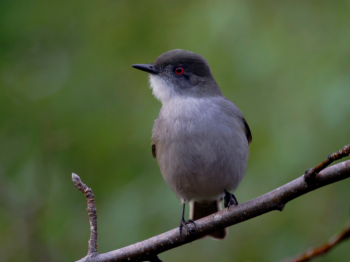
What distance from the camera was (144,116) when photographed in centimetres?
520

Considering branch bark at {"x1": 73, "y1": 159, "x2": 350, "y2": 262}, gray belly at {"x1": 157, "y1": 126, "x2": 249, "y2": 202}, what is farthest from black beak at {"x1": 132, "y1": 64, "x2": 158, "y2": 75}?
branch bark at {"x1": 73, "y1": 159, "x2": 350, "y2": 262}

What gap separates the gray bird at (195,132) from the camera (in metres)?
4.48

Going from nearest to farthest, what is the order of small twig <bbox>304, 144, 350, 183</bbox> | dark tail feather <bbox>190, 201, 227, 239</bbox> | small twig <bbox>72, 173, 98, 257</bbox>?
small twig <bbox>304, 144, 350, 183</bbox> < small twig <bbox>72, 173, 98, 257</bbox> < dark tail feather <bbox>190, 201, 227, 239</bbox>

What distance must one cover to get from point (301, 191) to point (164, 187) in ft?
6.70

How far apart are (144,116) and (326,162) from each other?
285cm

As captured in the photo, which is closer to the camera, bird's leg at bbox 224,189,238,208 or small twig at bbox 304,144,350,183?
small twig at bbox 304,144,350,183

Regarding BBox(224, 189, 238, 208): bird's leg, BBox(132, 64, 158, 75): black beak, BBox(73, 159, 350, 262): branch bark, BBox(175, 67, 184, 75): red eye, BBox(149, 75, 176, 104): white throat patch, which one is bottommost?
BBox(224, 189, 238, 208): bird's leg

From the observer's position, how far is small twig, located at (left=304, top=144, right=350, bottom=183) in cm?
262

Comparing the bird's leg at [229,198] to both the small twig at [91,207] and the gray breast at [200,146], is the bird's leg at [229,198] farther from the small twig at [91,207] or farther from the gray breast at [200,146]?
the small twig at [91,207]

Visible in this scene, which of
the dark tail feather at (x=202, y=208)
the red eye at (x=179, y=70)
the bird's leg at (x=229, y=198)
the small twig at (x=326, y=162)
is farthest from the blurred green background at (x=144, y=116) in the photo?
the small twig at (x=326, y=162)

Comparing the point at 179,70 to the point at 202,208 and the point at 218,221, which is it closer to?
the point at 202,208

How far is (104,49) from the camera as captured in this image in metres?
5.39

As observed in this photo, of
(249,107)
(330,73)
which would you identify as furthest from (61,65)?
(330,73)

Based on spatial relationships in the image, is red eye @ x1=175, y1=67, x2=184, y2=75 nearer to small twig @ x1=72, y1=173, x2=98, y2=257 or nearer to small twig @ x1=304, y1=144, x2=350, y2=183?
small twig @ x1=72, y1=173, x2=98, y2=257
